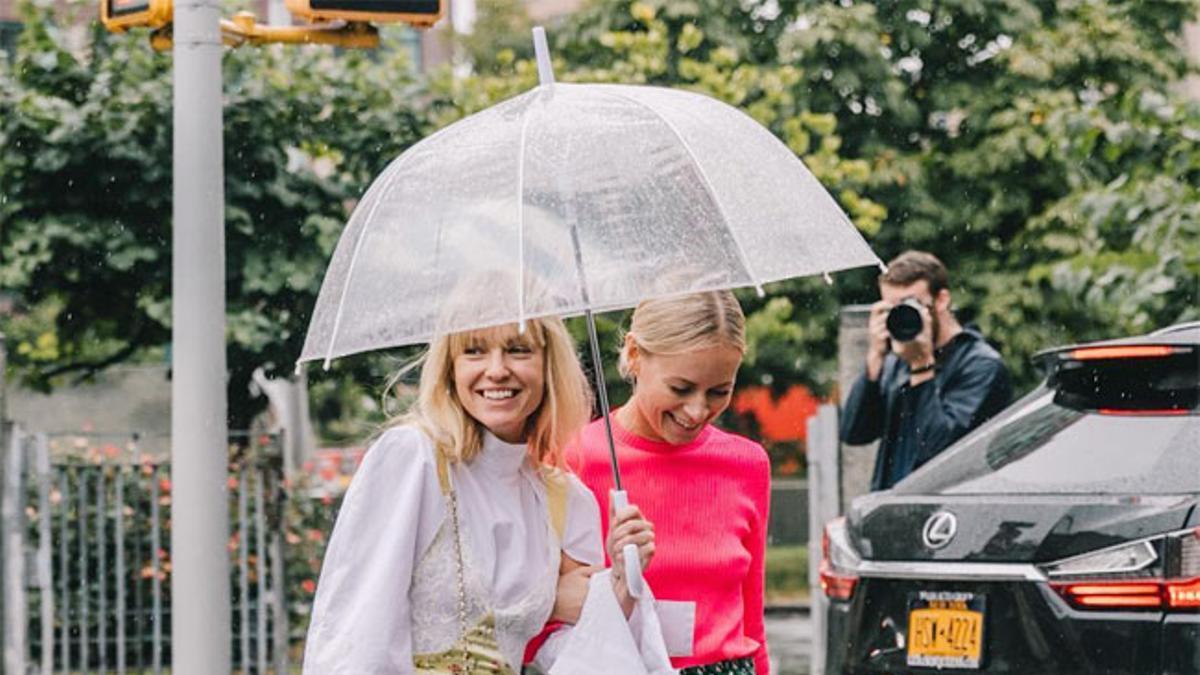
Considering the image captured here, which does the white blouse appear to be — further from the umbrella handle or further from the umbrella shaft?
the umbrella shaft

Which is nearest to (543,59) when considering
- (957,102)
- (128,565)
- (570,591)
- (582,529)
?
(582,529)

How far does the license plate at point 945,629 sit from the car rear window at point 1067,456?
1.05ft

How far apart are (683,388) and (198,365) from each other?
265 cm

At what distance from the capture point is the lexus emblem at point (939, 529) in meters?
5.92

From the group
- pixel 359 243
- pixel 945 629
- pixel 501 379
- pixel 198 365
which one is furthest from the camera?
pixel 198 365

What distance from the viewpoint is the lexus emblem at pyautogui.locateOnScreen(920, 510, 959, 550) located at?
5.92m

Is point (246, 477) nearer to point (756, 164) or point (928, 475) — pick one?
point (928, 475)

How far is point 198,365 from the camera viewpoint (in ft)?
21.9

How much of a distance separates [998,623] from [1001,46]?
61.7 ft

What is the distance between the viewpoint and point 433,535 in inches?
144

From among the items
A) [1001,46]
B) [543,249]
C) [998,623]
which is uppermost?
[1001,46]

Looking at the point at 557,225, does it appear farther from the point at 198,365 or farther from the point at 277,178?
the point at 277,178

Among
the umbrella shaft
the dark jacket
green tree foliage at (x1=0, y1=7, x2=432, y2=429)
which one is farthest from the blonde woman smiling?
green tree foliage at (x1=0, y1=7, x2=432, y2=429)

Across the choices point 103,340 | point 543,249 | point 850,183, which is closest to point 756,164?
point 543,249
